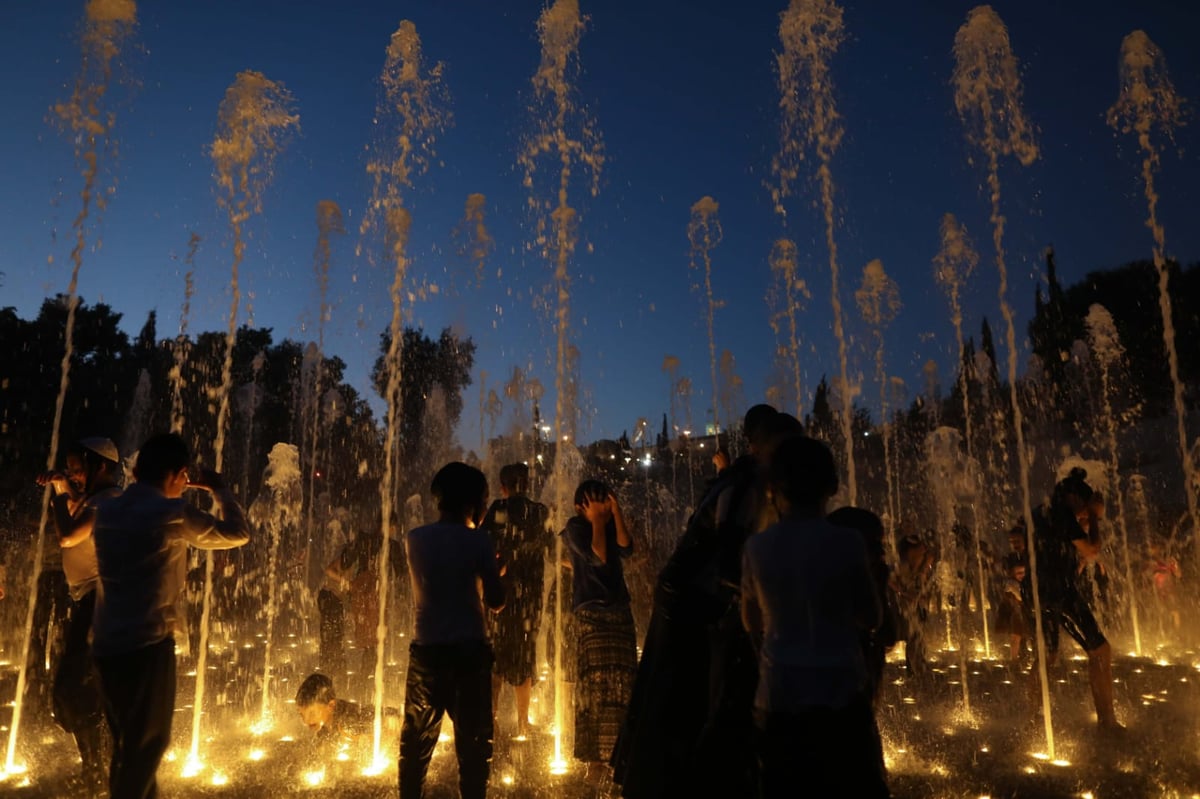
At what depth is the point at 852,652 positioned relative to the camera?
2430mm

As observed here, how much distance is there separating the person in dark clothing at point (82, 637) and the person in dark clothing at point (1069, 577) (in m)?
6.39

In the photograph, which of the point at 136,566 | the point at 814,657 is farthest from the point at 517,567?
the point at 814,657

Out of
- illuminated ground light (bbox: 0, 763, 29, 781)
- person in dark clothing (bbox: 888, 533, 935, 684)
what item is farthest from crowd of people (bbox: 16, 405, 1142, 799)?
person in dark clothing (bbox: 888, 533, 935, 684)

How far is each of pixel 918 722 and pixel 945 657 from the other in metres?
4.29

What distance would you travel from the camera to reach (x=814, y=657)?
2395mm

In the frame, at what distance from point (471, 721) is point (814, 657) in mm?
1937

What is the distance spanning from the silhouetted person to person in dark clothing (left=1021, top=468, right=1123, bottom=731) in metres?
4.40

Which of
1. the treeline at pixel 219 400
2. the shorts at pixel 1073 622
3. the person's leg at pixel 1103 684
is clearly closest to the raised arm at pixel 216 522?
the shorts at pixel 1073 622

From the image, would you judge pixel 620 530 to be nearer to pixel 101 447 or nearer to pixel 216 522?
pixel 216 522

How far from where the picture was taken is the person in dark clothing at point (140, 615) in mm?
3297

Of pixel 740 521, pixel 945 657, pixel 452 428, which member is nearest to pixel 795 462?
pixel 740 521

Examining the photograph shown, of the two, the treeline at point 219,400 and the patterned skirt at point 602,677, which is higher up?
the treeline at point 219,400

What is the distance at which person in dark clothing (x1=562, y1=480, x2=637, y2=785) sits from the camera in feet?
15.7

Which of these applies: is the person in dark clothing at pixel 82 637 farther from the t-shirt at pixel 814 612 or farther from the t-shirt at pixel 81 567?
the t-shirt at pixel 814 612
